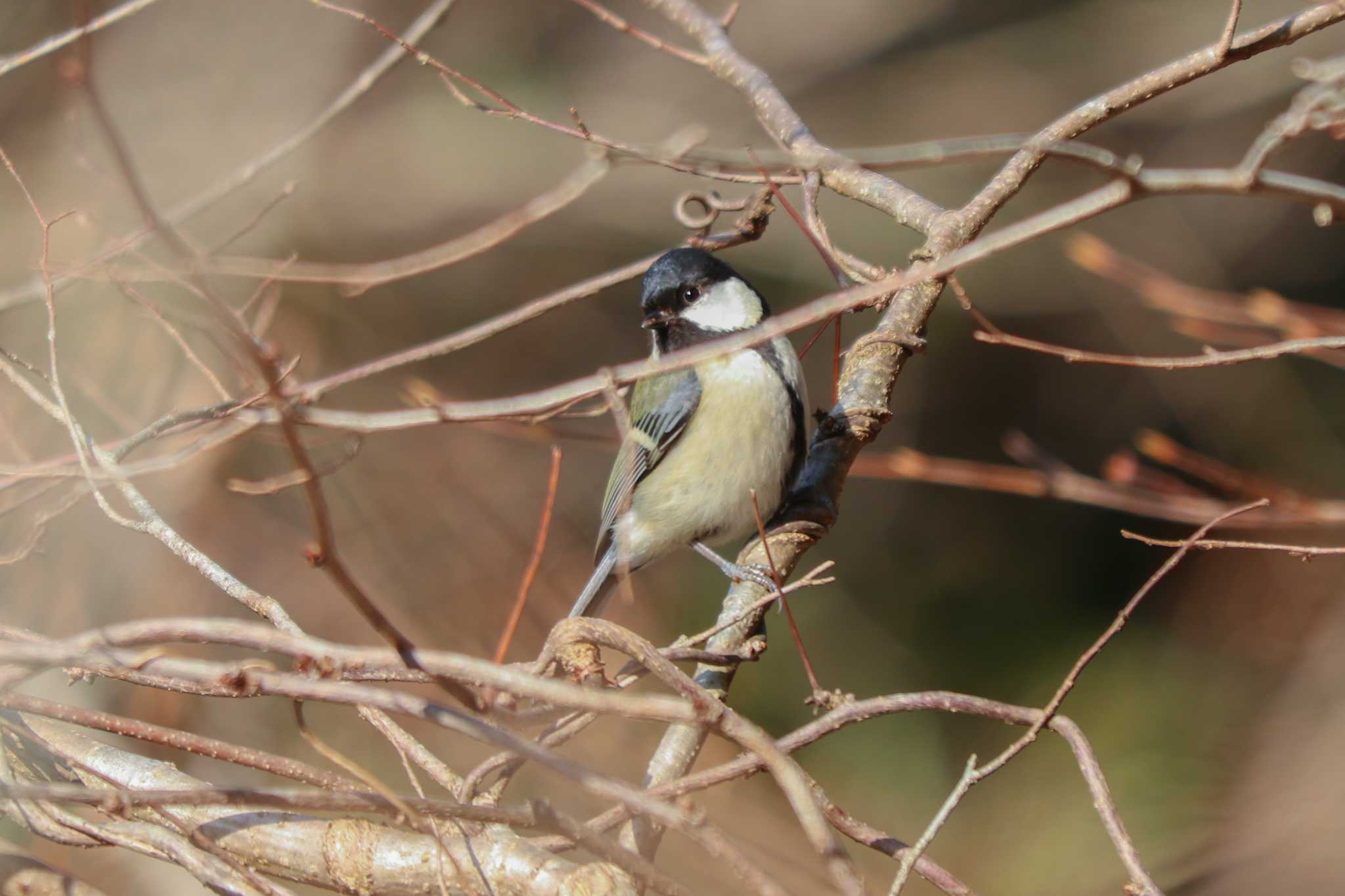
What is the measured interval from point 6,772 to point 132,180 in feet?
4.06

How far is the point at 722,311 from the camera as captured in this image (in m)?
3.02

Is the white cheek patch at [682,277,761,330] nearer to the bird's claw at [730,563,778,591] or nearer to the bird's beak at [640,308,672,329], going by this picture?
the bird's beak at [640,308,672,329]

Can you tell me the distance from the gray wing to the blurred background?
686 millimetres

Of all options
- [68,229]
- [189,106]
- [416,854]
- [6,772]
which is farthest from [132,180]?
[189,106]

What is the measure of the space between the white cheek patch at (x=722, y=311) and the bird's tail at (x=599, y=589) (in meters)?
0.67

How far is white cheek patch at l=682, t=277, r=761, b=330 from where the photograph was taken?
9.86ft

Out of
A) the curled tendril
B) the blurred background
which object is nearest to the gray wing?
the curled tendril

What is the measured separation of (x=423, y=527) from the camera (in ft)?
15.6

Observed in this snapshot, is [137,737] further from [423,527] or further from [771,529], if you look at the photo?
[423,527]

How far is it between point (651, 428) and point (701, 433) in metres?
0.17

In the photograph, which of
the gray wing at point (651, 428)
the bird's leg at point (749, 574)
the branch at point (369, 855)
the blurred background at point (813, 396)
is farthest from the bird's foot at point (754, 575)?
the blurred background at point (813, 396)

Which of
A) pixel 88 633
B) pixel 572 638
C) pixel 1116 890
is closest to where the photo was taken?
pixel 88 633

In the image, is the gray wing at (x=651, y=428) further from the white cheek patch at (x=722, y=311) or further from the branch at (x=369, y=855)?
the branch at (x=369, y=855)

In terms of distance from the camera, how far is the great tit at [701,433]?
280 centimetres
